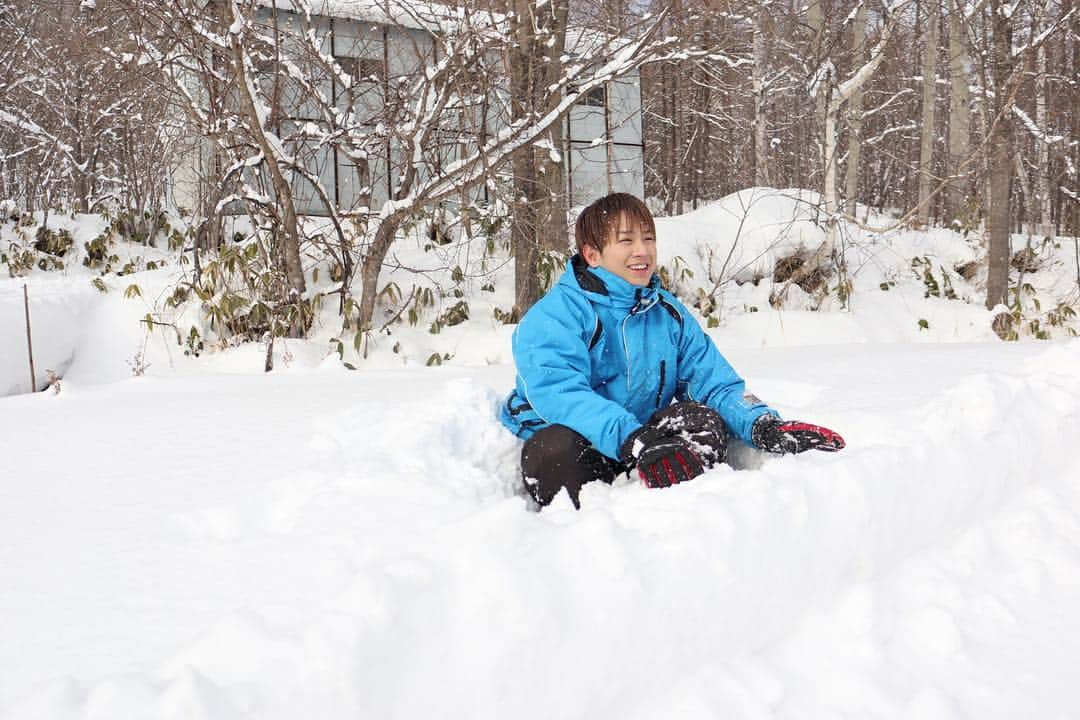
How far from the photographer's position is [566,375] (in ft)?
7.32

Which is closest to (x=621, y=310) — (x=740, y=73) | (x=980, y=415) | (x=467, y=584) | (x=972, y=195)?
(x=980, y=415)

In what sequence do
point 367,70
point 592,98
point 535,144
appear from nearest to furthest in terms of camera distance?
point 535,144
point 367,70
point 592,98

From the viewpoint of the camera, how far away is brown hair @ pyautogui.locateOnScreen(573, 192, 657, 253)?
2.33m

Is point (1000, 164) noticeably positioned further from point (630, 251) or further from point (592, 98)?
point (630, 251)

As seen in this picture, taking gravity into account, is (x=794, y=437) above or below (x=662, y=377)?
below

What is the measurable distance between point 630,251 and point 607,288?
0.12 metres

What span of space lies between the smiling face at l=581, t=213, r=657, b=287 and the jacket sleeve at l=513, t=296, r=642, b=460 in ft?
0.48

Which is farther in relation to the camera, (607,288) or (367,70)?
(367,70)

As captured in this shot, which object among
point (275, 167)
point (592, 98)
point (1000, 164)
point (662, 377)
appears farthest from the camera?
point (592, 98)

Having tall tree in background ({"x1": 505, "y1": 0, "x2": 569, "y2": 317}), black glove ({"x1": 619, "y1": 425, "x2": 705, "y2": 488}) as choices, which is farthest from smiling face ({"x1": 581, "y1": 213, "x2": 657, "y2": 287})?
tall tree in background ({"x1": 505, "y1": 0, "x2": 569, "y2": 317})

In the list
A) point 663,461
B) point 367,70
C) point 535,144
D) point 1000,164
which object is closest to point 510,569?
point 663,461

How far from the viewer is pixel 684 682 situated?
139 cm

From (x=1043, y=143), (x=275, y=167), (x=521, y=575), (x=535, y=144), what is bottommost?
(x=521, y=575)

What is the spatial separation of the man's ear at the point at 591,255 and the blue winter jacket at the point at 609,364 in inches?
0.7
